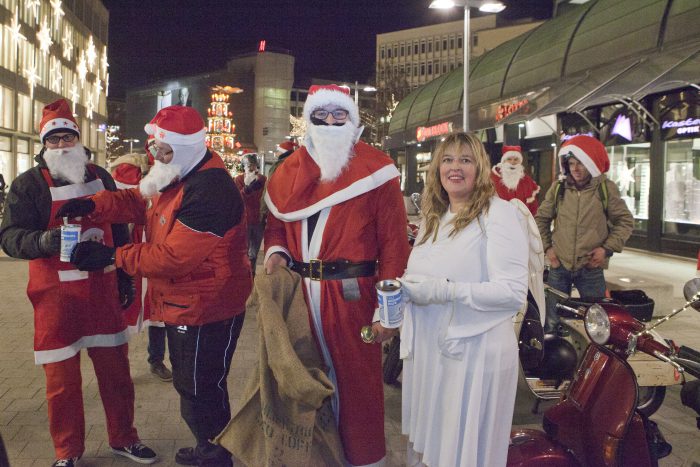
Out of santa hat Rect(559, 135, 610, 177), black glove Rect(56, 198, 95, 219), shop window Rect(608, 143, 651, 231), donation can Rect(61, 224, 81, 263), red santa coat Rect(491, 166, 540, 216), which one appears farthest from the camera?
shop window Rect(608, 143, 651, 231)

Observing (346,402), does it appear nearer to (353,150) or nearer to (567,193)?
(353,150)

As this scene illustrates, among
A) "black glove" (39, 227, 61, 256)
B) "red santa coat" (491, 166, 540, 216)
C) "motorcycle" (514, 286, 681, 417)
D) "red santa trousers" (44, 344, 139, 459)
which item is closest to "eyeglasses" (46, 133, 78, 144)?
"black glove" (39, 227, 61, 256)

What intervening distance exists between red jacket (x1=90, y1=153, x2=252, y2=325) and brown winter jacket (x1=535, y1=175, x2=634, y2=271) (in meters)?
3.10

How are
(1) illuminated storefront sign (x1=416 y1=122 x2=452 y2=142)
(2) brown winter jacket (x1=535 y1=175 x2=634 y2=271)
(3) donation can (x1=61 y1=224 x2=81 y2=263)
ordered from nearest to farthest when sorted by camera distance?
(3) donation can (x1=61 y1=224 x2=81 y2=263) → (2) brown winter jacket (x1=535 y1=175 x2=634 y2=271) → (1) illuminated storefront sign (x1=416 y1=122 x2=452 y2=142)

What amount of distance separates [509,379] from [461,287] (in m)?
0.47

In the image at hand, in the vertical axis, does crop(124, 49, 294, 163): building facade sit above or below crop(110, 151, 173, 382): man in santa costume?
above

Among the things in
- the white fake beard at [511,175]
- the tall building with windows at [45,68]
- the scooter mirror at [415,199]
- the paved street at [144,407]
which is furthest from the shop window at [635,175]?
the tall building with windows at [45,68]

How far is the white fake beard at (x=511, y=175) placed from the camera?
9508 mm

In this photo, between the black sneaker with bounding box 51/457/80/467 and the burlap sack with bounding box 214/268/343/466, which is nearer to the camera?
the burlap sack with bounding box 214/268/343/466

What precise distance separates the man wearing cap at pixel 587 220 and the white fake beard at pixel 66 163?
12.1 feet

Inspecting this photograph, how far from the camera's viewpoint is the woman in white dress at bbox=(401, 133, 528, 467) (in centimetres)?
267

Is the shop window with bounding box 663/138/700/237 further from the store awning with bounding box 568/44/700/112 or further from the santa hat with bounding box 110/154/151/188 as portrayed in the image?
the santa hat with bounding box 110/154/151/188

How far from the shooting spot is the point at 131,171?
18.9 ft

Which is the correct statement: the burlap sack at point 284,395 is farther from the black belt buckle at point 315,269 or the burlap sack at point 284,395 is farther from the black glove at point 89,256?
the black glove at point 89,256
